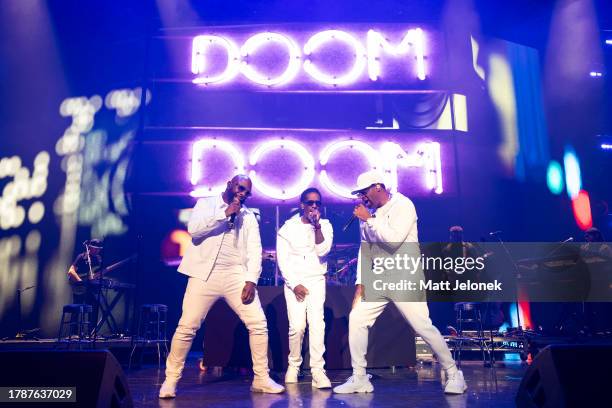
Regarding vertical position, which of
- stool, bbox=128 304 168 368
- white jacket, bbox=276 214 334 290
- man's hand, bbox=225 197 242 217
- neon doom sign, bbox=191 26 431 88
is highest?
neon doom sign, bbox=191 26 431 88

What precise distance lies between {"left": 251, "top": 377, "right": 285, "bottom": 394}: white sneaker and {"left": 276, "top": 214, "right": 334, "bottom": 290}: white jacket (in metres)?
1.12

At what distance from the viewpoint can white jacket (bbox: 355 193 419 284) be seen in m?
4.65

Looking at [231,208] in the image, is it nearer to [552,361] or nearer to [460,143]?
[552,361]

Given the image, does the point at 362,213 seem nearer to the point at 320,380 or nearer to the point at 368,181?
the point at 368,181

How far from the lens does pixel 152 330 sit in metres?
9.91

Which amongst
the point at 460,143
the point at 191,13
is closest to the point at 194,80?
the point at 191,13

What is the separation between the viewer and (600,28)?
11805 millimetres

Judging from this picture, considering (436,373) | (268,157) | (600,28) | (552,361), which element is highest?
(600,28)

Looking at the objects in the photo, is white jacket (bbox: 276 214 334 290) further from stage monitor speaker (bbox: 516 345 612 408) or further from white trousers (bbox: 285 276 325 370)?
stage monitor speaker (bbox: 516 345 612 408)

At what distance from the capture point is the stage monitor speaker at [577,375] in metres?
2.38

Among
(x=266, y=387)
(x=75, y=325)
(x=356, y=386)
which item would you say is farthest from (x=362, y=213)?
(x=75, y=325)

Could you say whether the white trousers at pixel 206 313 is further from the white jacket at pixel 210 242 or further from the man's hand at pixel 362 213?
the man's hand at pixel 362 213

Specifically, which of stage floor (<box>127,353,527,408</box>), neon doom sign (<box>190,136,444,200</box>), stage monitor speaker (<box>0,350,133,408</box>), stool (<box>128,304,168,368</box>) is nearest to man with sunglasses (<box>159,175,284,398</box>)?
stage floor (<box>127,353,527,408</box>)

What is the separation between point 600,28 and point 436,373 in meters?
10.2
